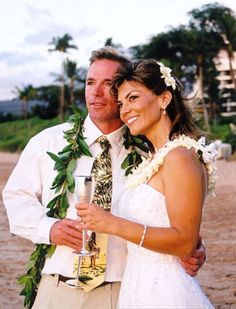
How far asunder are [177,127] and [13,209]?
95 centimetres

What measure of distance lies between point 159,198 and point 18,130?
213ft

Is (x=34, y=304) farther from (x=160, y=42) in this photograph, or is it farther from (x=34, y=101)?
(x=34, y=101)

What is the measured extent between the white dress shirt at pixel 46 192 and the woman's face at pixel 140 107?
470mm

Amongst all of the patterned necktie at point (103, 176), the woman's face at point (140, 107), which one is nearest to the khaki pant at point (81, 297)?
the patterned necktie at point (103, 176)

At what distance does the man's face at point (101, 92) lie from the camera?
3500 millimetres

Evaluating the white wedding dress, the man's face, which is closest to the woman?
the white wedding dress

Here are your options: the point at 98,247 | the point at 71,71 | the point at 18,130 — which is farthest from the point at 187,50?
the point at 98,247

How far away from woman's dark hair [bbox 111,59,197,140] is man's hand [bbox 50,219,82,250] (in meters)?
0.61

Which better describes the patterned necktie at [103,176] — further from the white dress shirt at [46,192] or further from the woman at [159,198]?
the woman at [159,198]

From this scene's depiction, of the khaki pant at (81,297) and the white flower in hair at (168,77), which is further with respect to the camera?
the khaki pant at (81,297)

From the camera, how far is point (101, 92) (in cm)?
350

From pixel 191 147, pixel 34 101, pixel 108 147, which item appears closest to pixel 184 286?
pixel 191 147

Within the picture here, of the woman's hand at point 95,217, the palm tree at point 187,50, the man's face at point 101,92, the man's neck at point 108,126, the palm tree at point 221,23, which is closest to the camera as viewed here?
the woman's hand at point 95,217

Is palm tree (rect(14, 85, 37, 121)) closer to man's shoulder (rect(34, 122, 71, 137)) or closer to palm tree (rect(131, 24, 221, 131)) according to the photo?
palm tree (rect(131, 24, 221, 131))
